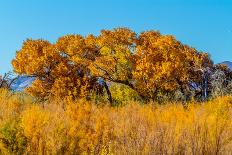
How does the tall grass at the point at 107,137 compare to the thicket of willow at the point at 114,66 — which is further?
the thicket of willow at the point at 114,66

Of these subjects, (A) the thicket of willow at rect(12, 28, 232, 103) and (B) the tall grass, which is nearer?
(B) the tall grass

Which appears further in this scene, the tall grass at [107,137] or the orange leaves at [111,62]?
the orange leaves at [111,62]

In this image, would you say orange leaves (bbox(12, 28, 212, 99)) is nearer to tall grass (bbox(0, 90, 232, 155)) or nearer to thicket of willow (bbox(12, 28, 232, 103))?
thicket of willow (bbox(12, 28, 232, 103))

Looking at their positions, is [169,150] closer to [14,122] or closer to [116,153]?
[116,153]

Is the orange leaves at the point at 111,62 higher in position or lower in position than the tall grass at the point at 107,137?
higher

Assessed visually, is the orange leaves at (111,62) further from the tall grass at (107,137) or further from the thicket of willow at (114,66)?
the tall grass at (107,137)

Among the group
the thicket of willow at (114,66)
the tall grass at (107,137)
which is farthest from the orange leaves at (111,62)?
the tall grass at (107,137)

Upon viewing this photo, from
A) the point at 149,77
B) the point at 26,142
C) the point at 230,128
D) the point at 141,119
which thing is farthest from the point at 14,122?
the point at 149,77

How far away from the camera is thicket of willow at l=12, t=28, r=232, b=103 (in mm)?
35969

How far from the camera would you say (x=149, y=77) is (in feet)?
118

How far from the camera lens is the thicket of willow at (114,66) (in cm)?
3597

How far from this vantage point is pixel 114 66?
37.8 meters

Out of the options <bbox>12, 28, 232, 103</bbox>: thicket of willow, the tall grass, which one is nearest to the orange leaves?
<bbox>12, 28, 232, 103</bbox>: thicket of willow

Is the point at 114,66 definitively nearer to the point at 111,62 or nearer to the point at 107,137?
the point at 111,62
